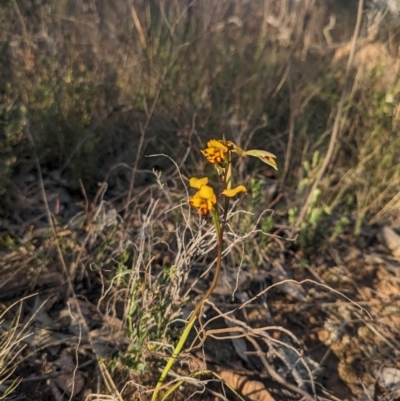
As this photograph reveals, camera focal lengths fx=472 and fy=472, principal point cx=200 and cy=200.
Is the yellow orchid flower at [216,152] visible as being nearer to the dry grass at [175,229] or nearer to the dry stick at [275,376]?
the dry grass at [175,229]

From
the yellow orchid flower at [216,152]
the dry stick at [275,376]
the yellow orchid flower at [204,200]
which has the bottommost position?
the dry stick at [275,376]

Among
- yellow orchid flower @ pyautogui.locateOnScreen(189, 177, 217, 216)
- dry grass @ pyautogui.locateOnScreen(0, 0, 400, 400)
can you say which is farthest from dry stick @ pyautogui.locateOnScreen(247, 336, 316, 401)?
yellow orchid flower @ pyautogui.locateOnScreen(189, 177, 217, 216)

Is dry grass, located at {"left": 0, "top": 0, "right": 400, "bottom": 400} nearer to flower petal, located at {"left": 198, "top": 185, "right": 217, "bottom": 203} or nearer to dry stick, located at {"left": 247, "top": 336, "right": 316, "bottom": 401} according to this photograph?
dry stick, located at {"left": 247, "top": 336, "right": 316, "bottom": 401}

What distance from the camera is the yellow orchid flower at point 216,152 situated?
1.04 m

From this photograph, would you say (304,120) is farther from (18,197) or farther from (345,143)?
(18,197)

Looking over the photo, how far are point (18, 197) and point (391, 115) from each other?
215cm

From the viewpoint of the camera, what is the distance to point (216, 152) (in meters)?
1.05

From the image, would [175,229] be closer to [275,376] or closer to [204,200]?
[275,376]

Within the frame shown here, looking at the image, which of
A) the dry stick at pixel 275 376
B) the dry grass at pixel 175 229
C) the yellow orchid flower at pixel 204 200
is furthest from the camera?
the dry stick at pixel 275 376

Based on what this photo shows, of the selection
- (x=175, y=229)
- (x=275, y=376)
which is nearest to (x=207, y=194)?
(x=275, y=376)

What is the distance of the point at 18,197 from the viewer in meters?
2.21

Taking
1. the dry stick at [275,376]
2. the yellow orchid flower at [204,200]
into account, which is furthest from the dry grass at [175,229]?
the yellow orchid flower at [204,200]

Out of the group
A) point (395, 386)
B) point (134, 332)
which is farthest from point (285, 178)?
point (134, 332)

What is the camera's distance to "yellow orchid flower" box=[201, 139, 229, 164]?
3.43ft
